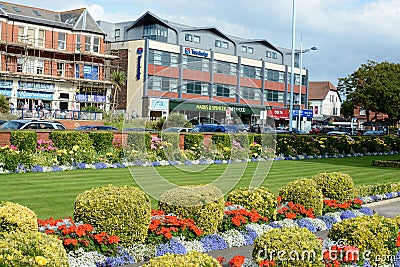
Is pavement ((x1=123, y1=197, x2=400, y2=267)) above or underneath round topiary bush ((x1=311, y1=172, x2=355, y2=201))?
underneath

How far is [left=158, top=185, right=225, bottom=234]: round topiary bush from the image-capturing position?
9297mm

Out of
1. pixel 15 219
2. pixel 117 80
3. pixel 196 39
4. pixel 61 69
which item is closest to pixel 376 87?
pixel 196 39

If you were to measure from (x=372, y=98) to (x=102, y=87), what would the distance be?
112 feet

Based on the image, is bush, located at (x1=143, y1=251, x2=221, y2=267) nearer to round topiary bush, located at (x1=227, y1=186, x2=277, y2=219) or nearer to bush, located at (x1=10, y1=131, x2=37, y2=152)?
round topiary bush, located at (x1=227, y1=186, x2=277, y2=219)

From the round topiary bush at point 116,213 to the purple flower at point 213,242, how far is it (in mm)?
1251

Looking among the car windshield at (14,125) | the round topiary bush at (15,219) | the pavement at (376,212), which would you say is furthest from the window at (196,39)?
the round topiary bush at (15,219)

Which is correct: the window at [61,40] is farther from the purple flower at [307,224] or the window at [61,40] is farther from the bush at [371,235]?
the bush at [371,235]

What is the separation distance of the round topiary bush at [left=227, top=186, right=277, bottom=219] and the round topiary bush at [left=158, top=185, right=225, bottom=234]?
127 centimetres

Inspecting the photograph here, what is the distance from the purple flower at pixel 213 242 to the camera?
9.20m

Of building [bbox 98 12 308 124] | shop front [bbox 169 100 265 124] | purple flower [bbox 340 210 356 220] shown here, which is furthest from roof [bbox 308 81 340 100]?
shop front [bbox 169 100 265 124]

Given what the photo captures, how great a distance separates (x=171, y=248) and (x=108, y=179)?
931 cm

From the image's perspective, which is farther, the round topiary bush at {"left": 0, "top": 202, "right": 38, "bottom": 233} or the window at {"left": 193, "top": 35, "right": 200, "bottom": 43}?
the window at {"left": 193, "top": 35, "right": 200, "bottom": 43}

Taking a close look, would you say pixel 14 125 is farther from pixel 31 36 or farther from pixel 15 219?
pixel 31 36

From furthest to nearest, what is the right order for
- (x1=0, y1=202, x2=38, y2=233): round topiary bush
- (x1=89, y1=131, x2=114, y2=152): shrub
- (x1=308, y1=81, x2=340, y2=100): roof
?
(x1=308, y1=81, x2=340, y2=100): roof < (x1=89, y1=131, x2=114, y2=152): shrub < (x1=0, y1=202, x2=38, y2=233): round topiary bush
